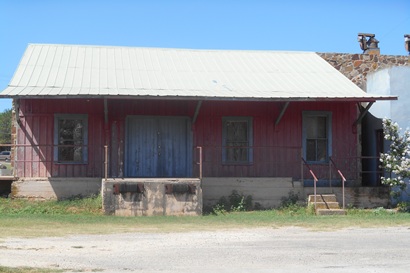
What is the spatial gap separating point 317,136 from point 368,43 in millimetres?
6707

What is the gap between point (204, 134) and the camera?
19766 millimetres

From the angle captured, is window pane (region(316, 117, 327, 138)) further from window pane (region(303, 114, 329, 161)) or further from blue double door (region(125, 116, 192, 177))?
blue double door (region(125, 116, 192, 177))

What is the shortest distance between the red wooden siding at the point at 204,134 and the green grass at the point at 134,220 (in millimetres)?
1493

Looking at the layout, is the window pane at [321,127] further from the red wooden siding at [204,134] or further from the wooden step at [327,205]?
the wooden step at [327,205]

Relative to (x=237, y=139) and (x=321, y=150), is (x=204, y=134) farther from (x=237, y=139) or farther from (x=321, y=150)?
(x=321, y=150)

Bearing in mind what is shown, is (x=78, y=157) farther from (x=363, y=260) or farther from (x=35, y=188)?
→ (x=363, y=260)

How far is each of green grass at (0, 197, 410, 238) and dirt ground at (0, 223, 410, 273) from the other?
111 centimetres

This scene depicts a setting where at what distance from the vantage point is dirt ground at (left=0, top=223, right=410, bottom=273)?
924 centimetres

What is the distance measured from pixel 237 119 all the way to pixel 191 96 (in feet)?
9.17

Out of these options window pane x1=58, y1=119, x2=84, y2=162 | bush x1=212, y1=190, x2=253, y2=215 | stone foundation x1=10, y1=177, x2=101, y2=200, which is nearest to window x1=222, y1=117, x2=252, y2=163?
bush x1=212, y1=190, x2=253, y2=215

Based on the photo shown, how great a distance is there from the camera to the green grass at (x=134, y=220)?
14.2 m

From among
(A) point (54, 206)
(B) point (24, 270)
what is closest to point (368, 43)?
(A) point (54, 206)

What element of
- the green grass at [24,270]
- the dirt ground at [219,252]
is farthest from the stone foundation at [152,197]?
the green grass at [24,270]

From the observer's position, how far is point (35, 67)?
20109 mm
